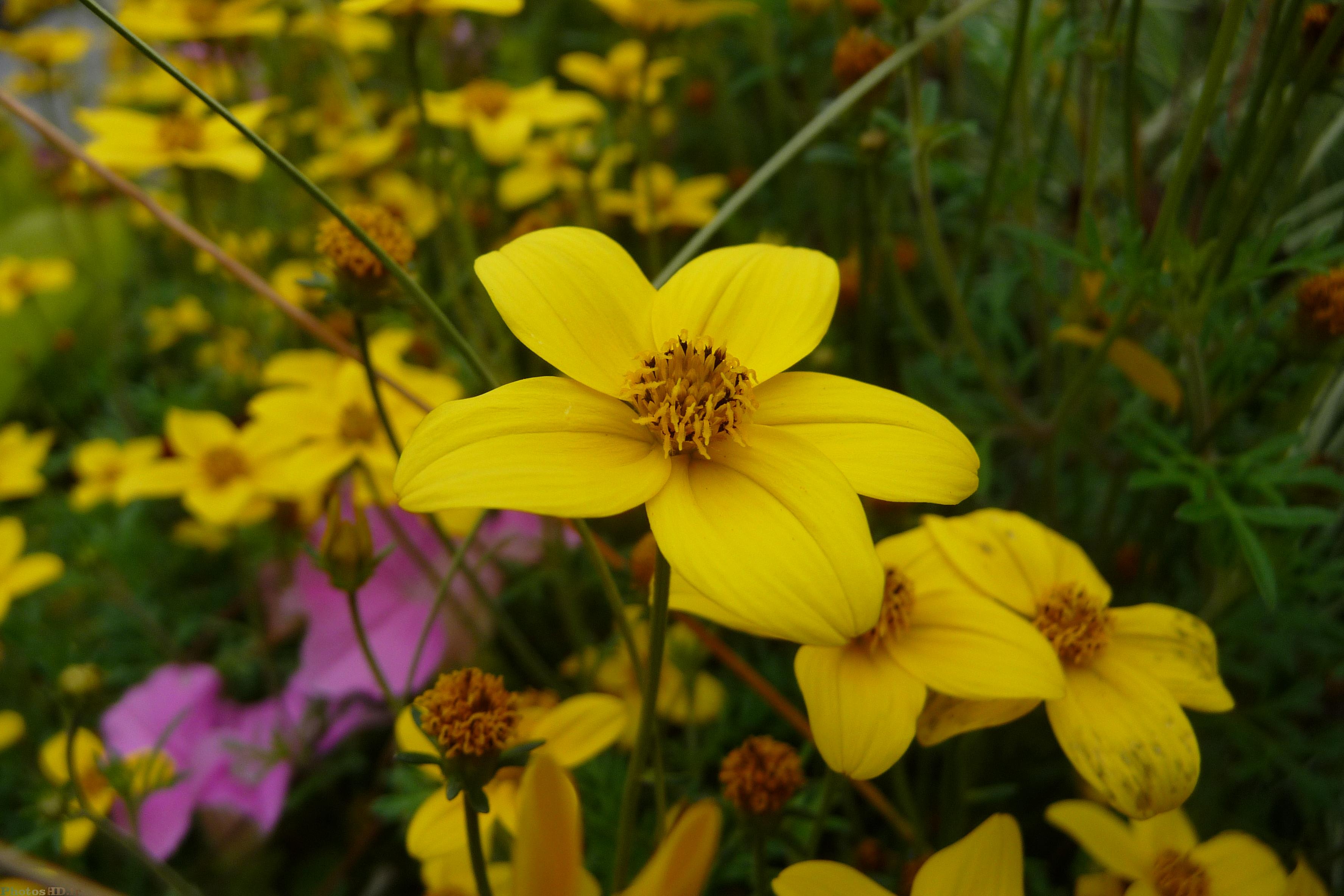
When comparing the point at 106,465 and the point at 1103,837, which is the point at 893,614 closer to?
the point at 1103,837

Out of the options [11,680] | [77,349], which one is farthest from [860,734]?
[77,349]

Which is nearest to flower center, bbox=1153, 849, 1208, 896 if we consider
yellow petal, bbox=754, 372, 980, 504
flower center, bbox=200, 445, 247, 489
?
yellow petal, bbox=754, 372, 980, 504

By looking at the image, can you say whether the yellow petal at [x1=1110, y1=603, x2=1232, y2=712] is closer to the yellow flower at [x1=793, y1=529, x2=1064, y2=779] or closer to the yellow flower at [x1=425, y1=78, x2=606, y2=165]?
the yellow flower at [x1=793, y1=529, x2=1064, y2=779]

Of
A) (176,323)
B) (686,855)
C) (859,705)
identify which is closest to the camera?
(686,855)

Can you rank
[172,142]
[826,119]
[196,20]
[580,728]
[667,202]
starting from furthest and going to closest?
[667,202], [196,20], [172,142], [826,119], [580,728]

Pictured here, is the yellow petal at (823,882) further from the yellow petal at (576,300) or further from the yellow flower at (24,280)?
the yellow flower at (24,280)

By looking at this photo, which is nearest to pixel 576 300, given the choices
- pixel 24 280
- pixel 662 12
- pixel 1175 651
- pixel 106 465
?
pixel 1175 651
